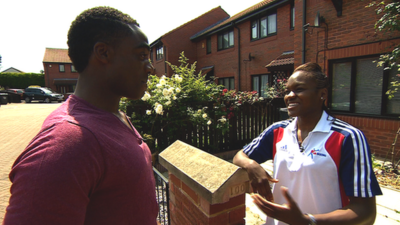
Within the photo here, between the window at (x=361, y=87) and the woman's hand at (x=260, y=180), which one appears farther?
the window at (x=361, y=87)

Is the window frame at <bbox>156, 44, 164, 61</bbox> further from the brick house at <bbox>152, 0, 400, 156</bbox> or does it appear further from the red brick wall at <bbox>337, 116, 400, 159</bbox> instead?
the red brick wall at <bbox>337, 116, 400, 159</bbox>

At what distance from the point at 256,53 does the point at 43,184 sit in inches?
517

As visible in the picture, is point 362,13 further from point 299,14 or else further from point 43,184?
point 43,184

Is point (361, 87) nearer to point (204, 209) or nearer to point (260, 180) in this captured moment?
point (260, 180)

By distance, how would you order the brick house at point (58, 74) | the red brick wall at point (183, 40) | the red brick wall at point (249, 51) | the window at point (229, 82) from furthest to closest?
the brick house at point (58, 74) → the red brick wall at point (183, 40) → the window at point (229, 82) → the red brick wall at point (249, 51)

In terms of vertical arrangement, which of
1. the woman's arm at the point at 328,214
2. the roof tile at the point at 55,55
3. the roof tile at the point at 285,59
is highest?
the roof tile at the point at 55,55

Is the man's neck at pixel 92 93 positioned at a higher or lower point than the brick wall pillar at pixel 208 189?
higher

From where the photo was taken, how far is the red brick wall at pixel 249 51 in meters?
11.0

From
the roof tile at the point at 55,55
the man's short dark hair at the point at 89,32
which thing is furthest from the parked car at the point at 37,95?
the man's short dark hair at the point at 89,32

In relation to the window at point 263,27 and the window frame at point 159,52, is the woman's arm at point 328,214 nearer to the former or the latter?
the window at point 263,27

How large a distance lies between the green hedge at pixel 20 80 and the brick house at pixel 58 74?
4.09 feet

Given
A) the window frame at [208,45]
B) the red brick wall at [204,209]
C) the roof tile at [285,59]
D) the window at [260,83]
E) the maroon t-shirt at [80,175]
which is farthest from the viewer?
the window frame at [208,45]

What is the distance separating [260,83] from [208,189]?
12.1 m

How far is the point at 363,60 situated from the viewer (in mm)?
5648
